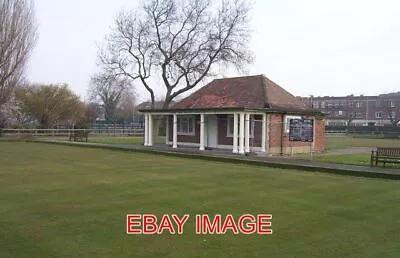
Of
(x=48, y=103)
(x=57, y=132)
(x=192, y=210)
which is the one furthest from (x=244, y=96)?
(x=48, y=103)

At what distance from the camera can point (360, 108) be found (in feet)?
352

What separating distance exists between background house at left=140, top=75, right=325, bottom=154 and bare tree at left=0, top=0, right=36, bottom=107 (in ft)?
58.5

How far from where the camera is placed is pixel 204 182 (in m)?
13.5

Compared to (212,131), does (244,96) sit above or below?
above

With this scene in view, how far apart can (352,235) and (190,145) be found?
79.3ft

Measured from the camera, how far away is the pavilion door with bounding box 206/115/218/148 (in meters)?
29.5

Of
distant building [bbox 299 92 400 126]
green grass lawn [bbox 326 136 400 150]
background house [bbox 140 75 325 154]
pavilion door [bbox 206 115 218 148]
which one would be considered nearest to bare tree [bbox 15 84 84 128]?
background house [bbox 140 75 325 154]

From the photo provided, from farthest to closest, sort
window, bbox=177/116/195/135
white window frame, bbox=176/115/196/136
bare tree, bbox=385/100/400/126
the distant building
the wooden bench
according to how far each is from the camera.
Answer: the distant building, bare tree, bbox=385/100/400/126, window, bbox=177/116/195/135, white window frame, bbox=176/115/196/136, the wooden bench

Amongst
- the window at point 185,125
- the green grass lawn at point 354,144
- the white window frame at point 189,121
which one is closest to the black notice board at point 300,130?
the white window frame at point 189,121

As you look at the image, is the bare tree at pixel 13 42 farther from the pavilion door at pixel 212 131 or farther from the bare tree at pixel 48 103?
the pavilion door at pixel 212 131

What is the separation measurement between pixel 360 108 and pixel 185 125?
279ft

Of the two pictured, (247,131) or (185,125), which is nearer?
(247,131)

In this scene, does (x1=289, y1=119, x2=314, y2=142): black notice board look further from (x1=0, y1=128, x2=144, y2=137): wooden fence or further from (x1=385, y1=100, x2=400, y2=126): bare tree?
(x1=385, y1=100, x2=400, y2=126): bare tree

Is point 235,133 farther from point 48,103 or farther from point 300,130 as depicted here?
point 48,103
